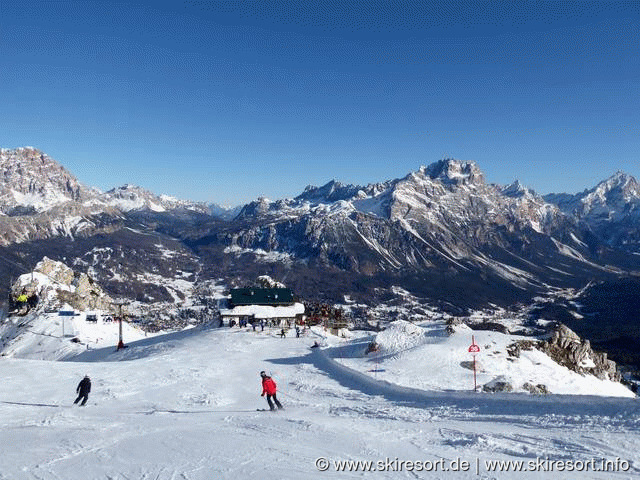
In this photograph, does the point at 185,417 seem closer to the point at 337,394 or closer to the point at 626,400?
the point at 337,394

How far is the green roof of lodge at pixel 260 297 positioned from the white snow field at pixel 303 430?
46.1 m

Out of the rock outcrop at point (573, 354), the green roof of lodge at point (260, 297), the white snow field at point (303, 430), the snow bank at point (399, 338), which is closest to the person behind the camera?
the white snow field at point (303, 430)

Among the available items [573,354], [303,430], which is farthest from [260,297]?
[303,430]

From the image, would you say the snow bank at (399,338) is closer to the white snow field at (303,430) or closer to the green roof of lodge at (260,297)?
the white snow field at (303,430)

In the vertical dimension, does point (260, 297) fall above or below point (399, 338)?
above

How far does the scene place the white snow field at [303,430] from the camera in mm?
14578

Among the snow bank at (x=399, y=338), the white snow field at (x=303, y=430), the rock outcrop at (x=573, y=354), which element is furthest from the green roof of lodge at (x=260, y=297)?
the white snow field at (x=303, y=430)

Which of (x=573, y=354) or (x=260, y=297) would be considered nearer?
(x=573, y=354)

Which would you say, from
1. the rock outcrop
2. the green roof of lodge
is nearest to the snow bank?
the rock outcrop

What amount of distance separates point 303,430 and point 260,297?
224 ft

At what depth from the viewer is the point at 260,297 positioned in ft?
285

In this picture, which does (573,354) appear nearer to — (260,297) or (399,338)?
(399,338)

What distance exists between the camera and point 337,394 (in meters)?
31.3

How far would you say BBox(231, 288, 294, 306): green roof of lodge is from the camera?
85688mm
